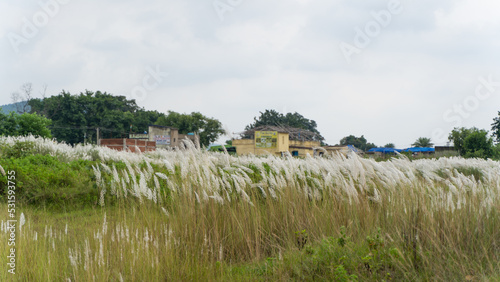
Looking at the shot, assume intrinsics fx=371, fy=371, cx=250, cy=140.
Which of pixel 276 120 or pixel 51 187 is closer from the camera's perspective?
pixel 51 187

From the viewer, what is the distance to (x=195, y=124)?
5359cm

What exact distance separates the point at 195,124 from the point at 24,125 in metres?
31.3

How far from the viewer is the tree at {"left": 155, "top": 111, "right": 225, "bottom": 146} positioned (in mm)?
52938

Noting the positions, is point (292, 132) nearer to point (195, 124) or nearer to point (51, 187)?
point (195, 124)

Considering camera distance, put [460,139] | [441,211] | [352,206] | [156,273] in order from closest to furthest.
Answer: [156,273], [441,211], [352,206], [460,139]

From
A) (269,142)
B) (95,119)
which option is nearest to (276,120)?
(269,142)

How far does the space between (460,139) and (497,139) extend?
1139 cm

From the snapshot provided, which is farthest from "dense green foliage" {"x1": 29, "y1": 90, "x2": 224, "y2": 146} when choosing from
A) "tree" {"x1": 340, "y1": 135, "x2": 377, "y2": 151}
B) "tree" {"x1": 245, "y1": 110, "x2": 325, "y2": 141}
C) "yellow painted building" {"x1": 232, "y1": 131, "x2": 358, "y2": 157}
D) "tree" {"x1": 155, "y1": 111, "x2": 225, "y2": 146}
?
"tree" {"x1": 340, "y1": 135, "x2": 377, "y2": 151}

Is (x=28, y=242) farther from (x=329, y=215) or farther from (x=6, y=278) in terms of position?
(x=329, y=215)

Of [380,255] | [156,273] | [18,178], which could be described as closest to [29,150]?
[18,178]

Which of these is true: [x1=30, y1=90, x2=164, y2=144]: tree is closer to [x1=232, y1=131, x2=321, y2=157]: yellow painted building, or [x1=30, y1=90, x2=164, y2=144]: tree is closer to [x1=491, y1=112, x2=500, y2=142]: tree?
[x1=232, y1=131, x2=321, y2=157]: yellow painted building

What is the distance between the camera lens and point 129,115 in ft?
173

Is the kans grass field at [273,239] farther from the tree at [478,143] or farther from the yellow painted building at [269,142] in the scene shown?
the yellow painted building at [269,142]

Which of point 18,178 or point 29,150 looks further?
point 29,150
